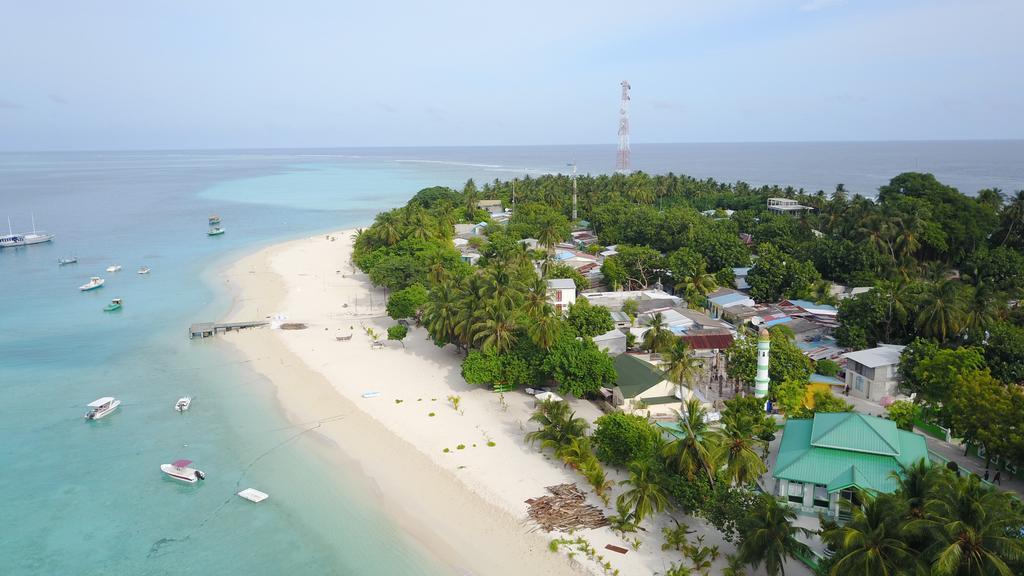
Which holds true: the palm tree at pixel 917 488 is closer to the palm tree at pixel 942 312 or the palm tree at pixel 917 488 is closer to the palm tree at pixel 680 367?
the palm tree at pixel 680 367

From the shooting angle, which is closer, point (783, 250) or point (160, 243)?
point (783, 250)

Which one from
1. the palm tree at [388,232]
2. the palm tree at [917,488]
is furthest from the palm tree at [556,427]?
the palm tree at [388,232]

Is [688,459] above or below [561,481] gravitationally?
above

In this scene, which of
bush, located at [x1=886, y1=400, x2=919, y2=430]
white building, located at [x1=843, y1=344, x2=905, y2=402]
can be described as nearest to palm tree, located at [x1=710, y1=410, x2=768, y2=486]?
bush, located at [x1=886, y1=400, x2=919, y2=430]

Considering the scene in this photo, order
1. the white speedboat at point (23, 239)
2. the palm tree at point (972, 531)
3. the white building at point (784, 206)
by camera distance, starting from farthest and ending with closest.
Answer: the white speedboat at point (23, 239) → the white building at point (784, 206) → the palm tree at point (972, 531)

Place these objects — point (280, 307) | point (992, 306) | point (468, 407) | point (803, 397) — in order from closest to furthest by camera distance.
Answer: point (803, 397), point (468, 407), point (992, 306), point (280, 307)

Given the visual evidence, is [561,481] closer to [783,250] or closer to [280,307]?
[280,307]

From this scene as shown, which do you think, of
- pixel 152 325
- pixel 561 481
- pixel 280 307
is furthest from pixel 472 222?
pixel 561 481
